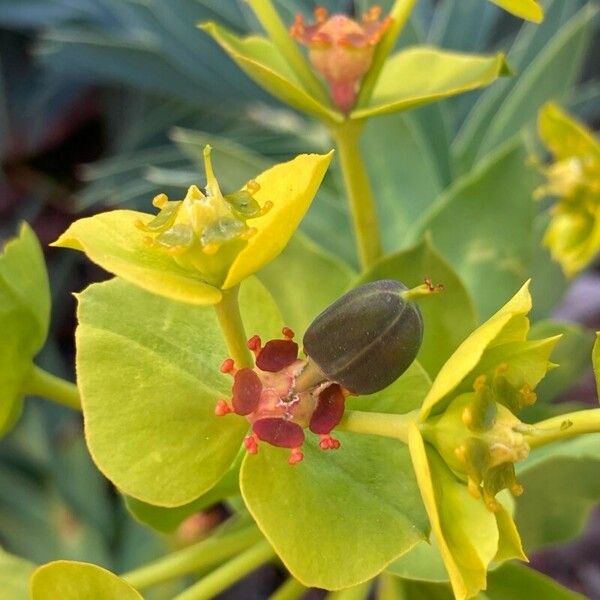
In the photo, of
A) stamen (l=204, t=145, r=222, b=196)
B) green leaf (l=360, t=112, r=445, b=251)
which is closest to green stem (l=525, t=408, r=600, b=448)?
stamen (l=204, t=145, r=222, b=196)

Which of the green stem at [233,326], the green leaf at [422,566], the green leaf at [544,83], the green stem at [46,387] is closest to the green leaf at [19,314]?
the green stem at [46,387]

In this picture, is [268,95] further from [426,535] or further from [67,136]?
[426,535]

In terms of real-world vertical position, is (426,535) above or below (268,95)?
above

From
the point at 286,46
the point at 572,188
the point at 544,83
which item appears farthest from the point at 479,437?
the point at 544,83

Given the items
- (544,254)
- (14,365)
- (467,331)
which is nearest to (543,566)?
(544,254)

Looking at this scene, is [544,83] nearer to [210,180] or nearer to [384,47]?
[384,47]

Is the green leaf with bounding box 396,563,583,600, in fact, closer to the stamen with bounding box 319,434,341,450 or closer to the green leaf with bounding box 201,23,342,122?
the stamen with bounding box 319,434,341,450

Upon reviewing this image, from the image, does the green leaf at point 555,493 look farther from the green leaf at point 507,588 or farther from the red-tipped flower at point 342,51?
the red-tipped flower at point 342,51
